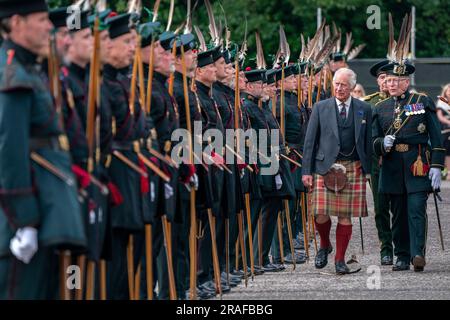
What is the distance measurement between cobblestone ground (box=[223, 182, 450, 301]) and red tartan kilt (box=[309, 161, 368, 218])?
56cm

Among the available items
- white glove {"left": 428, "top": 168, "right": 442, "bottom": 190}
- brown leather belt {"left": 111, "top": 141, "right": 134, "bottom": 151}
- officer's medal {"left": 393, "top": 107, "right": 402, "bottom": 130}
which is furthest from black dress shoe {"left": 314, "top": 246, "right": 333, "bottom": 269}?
brown leather belt {"left": 111, "top": 141, "right": 134, "bottom": 151}

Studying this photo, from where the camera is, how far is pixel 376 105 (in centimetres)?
1491

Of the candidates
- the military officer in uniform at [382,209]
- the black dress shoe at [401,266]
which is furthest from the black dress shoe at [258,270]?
the military officer in uniform at [382,209]

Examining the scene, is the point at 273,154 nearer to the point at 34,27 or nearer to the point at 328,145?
the point at 328,145

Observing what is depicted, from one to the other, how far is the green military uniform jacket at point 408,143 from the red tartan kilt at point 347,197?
831mm

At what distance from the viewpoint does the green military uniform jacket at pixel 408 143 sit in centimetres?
1436

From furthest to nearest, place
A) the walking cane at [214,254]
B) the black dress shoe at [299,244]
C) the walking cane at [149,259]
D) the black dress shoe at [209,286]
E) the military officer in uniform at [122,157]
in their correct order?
the black dress shoe at [299,244], the black dress shoe at [209,286], the walking cane at [214,254], the walking cane at [149,259], the military officer in uniform at [122,157]

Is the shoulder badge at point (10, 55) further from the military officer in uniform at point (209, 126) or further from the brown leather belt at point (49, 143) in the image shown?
the military officer in uniform at point (209, 126)

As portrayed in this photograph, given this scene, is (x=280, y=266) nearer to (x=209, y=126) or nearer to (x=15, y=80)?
(x=209, y=126)

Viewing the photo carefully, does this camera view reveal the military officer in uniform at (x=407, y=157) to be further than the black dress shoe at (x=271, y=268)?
No

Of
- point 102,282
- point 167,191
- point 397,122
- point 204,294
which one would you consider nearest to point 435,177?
point 397,122

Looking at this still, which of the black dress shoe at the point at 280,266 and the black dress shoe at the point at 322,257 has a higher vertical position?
the black dress shoe at the point at 322,257

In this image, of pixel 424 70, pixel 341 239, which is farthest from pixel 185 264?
pixel 424 70

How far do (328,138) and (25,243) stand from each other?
653 cm
